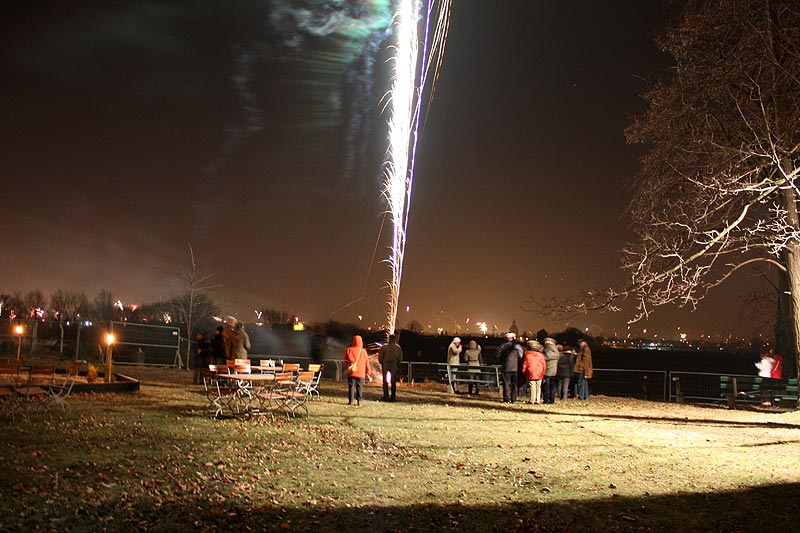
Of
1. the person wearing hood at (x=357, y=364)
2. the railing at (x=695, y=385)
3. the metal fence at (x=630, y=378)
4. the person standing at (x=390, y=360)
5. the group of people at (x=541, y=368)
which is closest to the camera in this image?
the person wearing hood at (x=357, y=364)

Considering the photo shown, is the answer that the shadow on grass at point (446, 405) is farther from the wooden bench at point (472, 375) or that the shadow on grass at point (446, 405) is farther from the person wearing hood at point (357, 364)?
the person wearing hood at point (357, 364)

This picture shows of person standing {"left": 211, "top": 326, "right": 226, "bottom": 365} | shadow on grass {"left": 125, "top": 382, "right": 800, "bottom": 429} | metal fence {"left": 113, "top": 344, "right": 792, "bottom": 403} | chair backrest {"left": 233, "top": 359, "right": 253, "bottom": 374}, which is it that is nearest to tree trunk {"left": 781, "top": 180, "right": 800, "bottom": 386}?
metal fence {"left": 113, "top": 344, "right": 792, "bottom": 403}

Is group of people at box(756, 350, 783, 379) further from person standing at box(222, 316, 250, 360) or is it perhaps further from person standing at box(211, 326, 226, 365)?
person standing at box(211, 326, 226, 365)

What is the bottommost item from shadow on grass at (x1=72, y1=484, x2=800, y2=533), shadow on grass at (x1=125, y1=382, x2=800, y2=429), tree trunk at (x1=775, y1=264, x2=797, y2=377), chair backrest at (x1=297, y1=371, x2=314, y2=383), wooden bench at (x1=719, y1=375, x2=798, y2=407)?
shadow on grass at (x1=72, y1=484, x2=800, y2=533)

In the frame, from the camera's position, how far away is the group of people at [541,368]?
17.8 meters

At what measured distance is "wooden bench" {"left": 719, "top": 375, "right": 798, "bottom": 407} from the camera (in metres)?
18.8

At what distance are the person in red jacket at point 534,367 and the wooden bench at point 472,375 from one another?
2372 mm

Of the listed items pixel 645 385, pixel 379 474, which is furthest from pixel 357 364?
pixel 645 385

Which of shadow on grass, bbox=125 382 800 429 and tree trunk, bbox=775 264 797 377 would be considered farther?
tree trunk, bbox=775 264 797 377

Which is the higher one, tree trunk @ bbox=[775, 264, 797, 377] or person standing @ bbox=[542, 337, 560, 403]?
tree trunk @ bbox=[775, 264, 797, 377]

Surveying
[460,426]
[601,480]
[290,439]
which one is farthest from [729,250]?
[290,439]

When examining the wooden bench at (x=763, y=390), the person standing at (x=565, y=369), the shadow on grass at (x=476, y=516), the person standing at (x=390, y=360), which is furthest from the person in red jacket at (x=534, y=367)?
the shadow on grass at (x=476, y=516)

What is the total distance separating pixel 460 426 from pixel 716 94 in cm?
1036

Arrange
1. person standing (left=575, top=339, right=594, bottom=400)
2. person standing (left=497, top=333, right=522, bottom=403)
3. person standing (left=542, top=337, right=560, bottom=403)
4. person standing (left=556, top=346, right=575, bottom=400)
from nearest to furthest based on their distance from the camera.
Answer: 1. person standing (left=497, top=333, right=522, bottom=403)
2. person standing (left=542, top=337, right=560, bottom=403)
3. person standing (left=556, top=346, right=575, bottom=400)
4. person standing (left=575, top=339, right=594, bottom=400)
